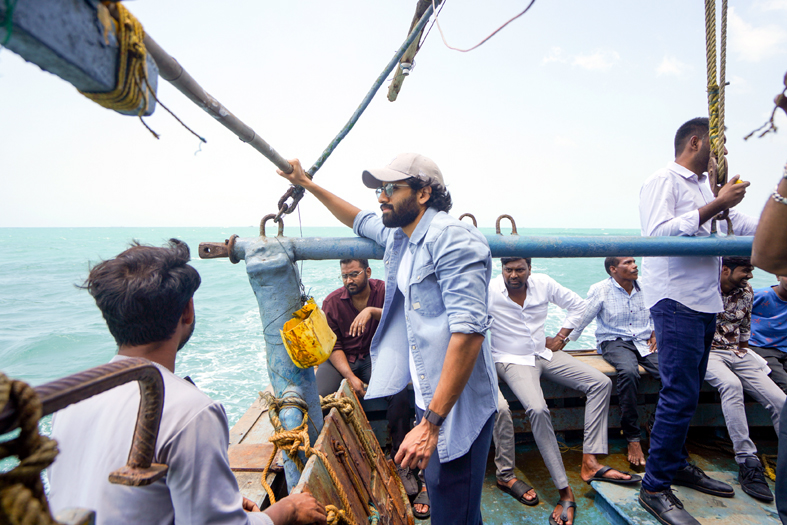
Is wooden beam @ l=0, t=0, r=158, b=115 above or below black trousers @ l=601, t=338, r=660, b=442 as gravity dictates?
above

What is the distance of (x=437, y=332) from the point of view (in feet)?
5.10

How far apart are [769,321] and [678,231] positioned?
2336 millimetres

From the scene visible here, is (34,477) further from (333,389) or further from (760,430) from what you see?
(760,430)

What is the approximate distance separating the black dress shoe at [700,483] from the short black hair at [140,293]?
2.94 m

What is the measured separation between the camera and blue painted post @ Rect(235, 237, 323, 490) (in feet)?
5.43

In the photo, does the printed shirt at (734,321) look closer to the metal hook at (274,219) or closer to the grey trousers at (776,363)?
the grey trousers at (776,363)

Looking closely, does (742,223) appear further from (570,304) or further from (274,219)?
(274,219)

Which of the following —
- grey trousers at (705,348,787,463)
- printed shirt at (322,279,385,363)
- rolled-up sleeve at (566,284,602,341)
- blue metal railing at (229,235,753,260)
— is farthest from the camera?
rolled-up sleeve at (566,284,602,341)

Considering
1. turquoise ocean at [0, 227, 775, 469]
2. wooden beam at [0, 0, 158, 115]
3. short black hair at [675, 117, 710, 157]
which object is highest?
short black hair at [675, 117, 710, 157]

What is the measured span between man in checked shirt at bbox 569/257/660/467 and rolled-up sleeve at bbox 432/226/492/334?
2.12m

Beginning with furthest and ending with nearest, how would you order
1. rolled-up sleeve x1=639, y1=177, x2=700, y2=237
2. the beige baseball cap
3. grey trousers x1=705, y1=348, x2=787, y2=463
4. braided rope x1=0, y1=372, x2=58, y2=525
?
Answer: grey trousers x1=705, y1=348, x2=787, y2=463 → rolled-up sleeve x1=639, y1=177, x2=700, y2=237 → the beige baseball cap → braided rope x1=0, y1=372, x2=58, y2=525

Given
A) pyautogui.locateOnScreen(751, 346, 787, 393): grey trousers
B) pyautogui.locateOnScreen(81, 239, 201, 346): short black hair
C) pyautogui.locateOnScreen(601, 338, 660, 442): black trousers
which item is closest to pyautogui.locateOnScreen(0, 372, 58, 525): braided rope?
pyautogui.locateOnScreen(81, 239, 201, 346): short black hair

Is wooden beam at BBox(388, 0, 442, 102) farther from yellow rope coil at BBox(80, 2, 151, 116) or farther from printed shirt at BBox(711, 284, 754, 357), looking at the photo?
printed shirt at BBox(711, 284, 754, 357)

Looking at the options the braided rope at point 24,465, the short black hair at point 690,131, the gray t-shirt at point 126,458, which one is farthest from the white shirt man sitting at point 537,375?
the braided rope at point 24,465
